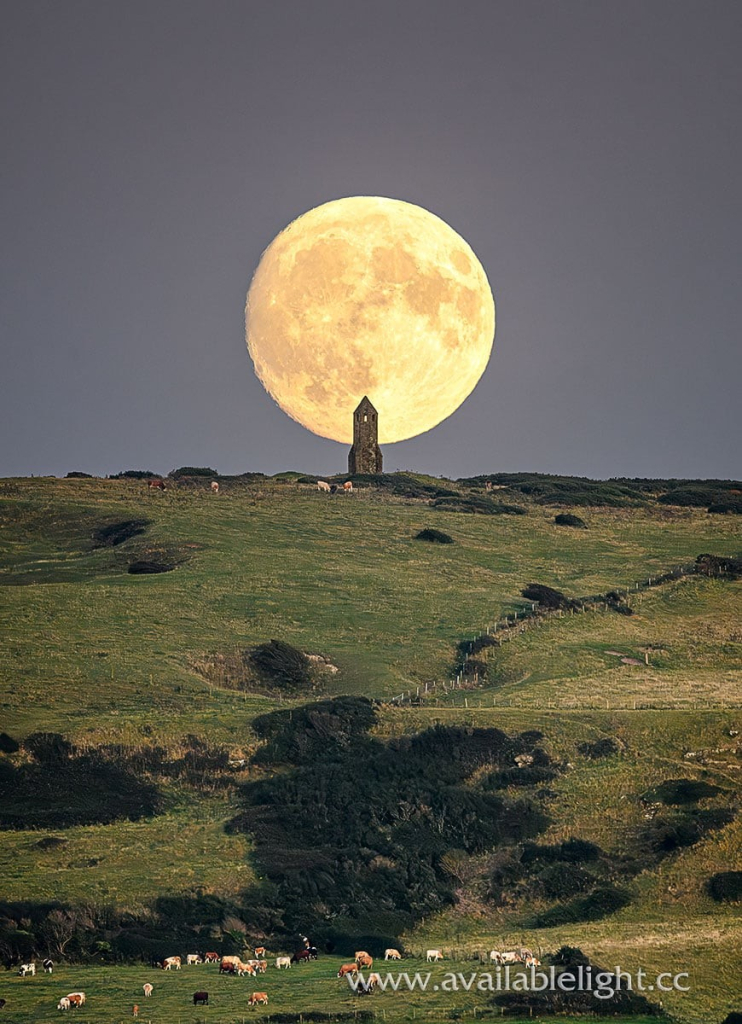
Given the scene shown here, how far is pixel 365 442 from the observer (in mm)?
137500

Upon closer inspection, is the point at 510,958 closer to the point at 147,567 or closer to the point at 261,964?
the point at 261,964

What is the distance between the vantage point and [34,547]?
105750mm

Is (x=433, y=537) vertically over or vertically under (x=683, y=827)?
over

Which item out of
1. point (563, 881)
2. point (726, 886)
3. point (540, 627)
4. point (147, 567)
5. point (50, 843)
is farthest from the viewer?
point (147, 567)

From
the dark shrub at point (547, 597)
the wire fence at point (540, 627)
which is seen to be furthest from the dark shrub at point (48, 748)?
the dark shrub at point (547, 597)

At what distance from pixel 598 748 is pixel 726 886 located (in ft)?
41.0

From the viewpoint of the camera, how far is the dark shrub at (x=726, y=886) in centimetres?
4956

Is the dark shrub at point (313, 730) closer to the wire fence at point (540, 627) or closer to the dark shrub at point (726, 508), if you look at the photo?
the wire fence at point (540, 627)

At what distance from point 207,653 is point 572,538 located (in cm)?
4759

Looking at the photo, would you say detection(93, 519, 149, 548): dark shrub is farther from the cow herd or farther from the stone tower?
the cow herd

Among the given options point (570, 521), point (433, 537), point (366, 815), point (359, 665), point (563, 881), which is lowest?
point (563, 881)

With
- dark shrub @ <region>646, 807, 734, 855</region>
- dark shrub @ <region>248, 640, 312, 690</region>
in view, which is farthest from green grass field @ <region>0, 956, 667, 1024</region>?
dark shrub @ <region>248, 640, 312, 690</region>

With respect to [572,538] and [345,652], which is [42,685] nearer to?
[345,652]

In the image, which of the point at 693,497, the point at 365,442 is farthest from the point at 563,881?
the point at 693,497
